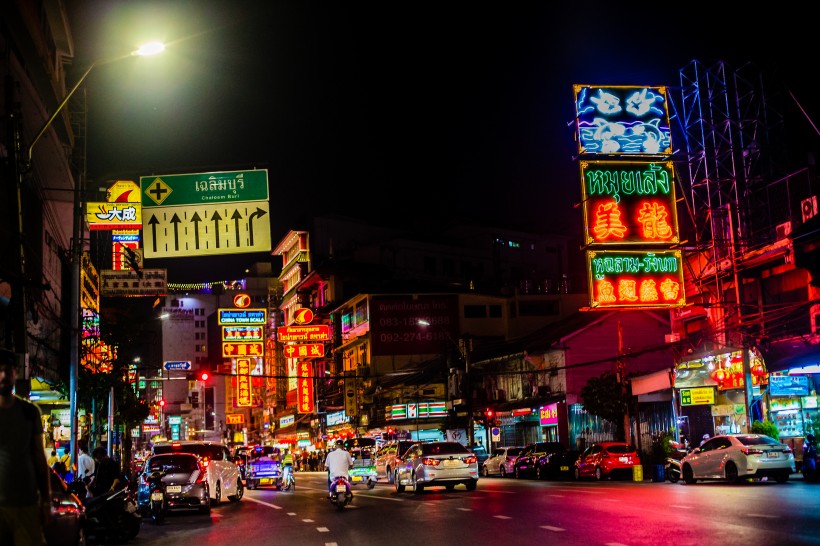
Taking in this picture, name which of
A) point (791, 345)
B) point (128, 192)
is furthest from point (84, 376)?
point (791, 345)

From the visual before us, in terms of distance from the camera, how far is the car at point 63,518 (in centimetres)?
1062

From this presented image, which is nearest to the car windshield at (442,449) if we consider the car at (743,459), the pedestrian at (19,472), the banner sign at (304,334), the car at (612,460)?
the car at (743,459)

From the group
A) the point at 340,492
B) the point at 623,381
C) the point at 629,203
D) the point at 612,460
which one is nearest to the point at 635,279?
the point at 629,203

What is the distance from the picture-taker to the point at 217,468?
2672 cm

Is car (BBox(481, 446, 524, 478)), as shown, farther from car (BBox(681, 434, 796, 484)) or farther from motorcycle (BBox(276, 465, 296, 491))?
car (BBox(681, 434, 796, 484))

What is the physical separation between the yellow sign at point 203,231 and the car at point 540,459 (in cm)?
2456

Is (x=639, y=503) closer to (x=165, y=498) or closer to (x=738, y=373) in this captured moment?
(x=165, y=498)

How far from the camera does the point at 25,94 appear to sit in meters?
23.5

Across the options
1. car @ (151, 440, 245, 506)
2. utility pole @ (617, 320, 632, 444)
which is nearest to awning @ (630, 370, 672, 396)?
utility pole @ (617, 320, 632, 444)

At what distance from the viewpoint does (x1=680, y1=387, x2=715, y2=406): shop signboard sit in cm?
3447

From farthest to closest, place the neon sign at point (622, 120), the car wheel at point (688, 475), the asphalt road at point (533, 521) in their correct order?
1. the neon sign at point (622, 120)
2. the car wheel at point (688, 475)
3. the asphalt road at point (533, 521)

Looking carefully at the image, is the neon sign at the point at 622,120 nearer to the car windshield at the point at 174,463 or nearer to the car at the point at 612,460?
the car at the point at 612,460

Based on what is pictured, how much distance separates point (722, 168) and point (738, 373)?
8.89 metres

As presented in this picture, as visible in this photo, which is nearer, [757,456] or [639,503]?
[639,503]
